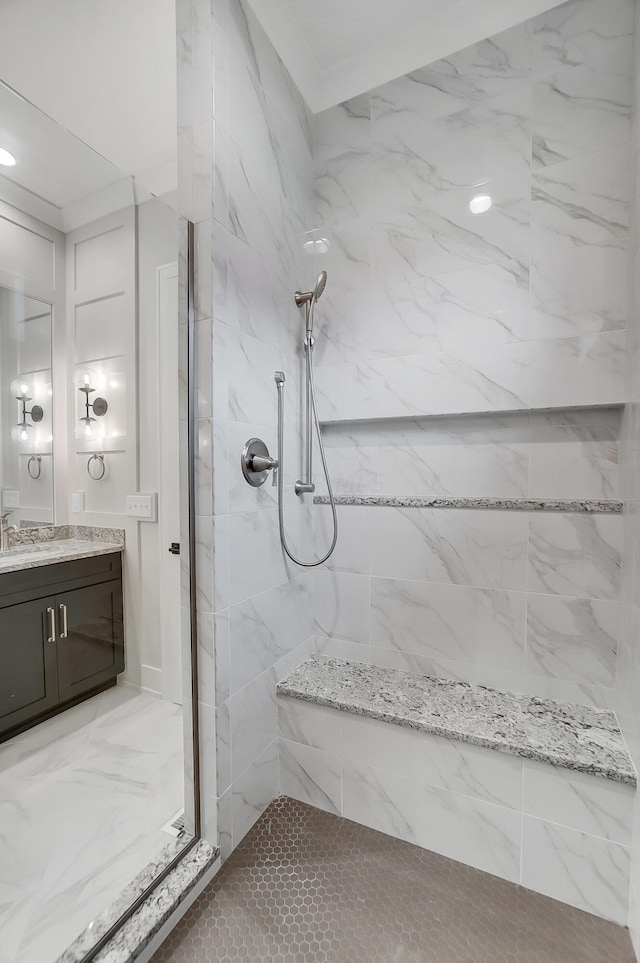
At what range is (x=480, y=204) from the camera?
156 centimetres

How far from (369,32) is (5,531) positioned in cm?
222

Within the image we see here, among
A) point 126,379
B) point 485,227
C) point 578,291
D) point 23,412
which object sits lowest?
point 23,412

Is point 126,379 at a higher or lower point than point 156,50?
lower

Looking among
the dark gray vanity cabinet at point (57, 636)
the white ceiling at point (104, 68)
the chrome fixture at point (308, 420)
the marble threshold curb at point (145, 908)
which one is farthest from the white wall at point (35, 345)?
the marble threshold curb at point (145, 908)

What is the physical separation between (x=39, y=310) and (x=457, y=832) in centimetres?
189

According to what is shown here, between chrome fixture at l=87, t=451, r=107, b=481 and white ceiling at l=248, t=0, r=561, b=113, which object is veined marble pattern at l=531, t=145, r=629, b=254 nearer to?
white ceiling at l=248, t=0, r=561, b=113

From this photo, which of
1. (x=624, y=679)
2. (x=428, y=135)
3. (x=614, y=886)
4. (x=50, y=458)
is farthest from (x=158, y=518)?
(x=428, y=135)

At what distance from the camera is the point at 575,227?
143 cm

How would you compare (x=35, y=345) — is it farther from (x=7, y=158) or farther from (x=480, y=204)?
(x=480, y=204)

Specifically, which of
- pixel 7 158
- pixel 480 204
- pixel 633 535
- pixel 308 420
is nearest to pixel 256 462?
pixel 308 420

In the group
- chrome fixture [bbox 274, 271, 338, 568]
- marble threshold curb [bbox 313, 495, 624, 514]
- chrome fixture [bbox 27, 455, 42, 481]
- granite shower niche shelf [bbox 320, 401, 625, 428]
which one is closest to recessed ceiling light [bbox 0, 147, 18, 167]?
chrome fixture [bbox 27, 455, 42, 481]

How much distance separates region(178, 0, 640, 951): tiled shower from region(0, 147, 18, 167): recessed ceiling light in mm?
455

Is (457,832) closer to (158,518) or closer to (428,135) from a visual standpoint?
(158,518)

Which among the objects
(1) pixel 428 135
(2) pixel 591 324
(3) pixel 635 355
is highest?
(1) pixel 428 135
